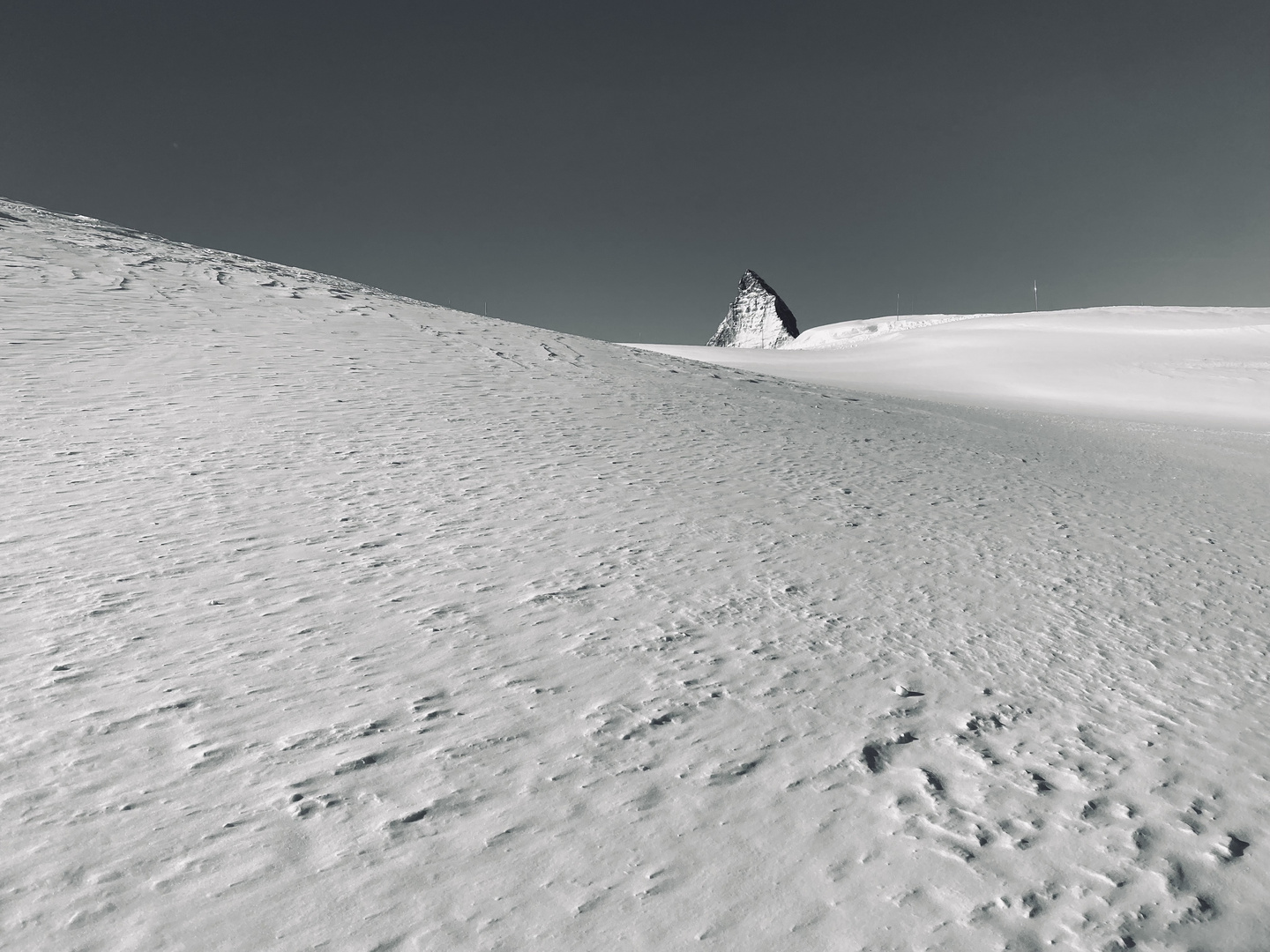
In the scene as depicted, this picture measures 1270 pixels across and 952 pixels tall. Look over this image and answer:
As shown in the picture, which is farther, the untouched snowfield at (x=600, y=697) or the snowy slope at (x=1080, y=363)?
the snowy slope at (x=1080, y=363)

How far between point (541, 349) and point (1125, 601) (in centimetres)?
641

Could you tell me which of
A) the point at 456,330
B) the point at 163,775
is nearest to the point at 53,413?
the point at 163,775

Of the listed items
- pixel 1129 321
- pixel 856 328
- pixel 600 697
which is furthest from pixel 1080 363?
pixel 856 328

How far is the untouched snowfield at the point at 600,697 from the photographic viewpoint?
1480 mm

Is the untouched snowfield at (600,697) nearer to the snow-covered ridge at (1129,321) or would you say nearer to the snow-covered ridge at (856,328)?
the snow-covered ridge at (1129,321)

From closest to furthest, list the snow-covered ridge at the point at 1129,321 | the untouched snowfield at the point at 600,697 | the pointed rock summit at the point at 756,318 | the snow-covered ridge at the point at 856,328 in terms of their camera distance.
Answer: the untouched snowfield at the point at 600,697 → the snow-covered ridge at the point at 1129,321 → the snow-covered ridge at the point at 856,328 → the pointed rock summit at the point at 756,318

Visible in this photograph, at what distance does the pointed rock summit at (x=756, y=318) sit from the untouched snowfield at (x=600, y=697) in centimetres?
16433

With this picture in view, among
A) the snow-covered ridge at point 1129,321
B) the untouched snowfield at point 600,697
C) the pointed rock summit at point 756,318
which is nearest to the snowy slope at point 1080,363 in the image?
the snow-covered ridge at point 1129,321

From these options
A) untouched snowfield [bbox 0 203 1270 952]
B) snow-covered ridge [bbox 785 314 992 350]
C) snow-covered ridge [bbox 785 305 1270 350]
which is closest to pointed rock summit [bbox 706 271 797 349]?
snow-covered ridge [bbox 785 314 992 350]

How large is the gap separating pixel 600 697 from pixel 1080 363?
18.6 metres

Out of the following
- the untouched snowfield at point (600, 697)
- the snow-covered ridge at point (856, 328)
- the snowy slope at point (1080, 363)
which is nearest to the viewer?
the untouched snowfield at point (600, 697)

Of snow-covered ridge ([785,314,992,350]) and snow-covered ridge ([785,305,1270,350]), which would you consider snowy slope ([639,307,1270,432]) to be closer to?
snow-covered ridge ([785,305,1270,350])

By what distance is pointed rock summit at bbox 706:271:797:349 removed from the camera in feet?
561

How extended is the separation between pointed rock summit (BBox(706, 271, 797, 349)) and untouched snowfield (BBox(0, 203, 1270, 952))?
539 ft
